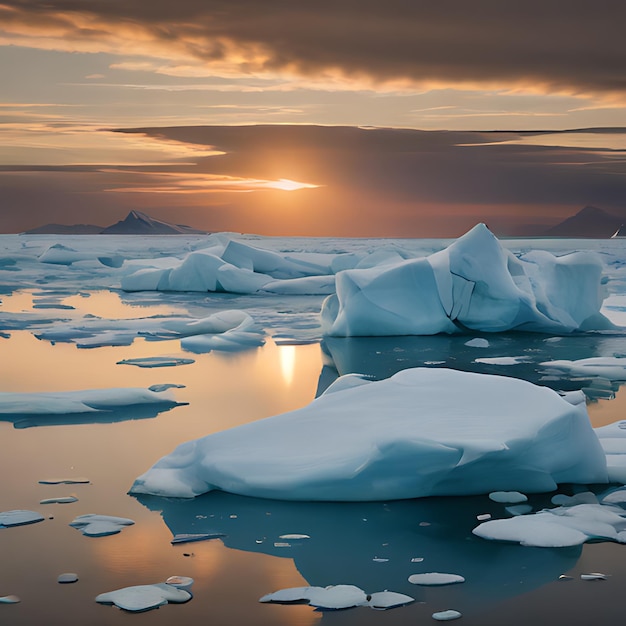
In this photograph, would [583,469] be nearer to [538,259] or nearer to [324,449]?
[324,449]

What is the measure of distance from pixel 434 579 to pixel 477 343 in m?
7.34

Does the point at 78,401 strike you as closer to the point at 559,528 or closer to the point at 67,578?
the point at 67,578

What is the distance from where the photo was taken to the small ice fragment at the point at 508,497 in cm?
414

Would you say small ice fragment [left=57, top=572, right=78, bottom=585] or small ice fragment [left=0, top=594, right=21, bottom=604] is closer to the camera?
small ice fragment [left=0, top=594, right=21, bottom=604]

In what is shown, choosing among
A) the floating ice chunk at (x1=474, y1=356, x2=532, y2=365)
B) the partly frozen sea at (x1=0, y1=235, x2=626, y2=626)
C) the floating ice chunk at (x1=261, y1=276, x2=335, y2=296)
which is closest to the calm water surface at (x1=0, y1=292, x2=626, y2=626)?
the partly frozen sea at (x1=0, y1=235, x2=626, y2=626)

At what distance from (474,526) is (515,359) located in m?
5.34

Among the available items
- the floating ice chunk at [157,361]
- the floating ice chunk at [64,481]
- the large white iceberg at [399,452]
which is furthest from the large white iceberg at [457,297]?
the floating ice chunk at [64,481]

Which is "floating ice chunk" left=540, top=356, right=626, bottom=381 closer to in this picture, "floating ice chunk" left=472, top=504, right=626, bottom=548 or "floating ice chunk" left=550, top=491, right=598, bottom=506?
"floating ice chunk" left=550, top=491, right=598, bottom=506

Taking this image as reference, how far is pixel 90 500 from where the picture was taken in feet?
13.6

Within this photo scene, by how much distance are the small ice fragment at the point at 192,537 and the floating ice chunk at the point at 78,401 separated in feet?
8.92

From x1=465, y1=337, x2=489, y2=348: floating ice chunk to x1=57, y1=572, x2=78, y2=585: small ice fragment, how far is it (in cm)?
744

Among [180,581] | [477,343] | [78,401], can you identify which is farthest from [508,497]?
[477,343]

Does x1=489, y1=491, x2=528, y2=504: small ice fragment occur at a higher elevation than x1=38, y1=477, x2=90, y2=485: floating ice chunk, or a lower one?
lower

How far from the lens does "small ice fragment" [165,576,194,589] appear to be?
3141mm
